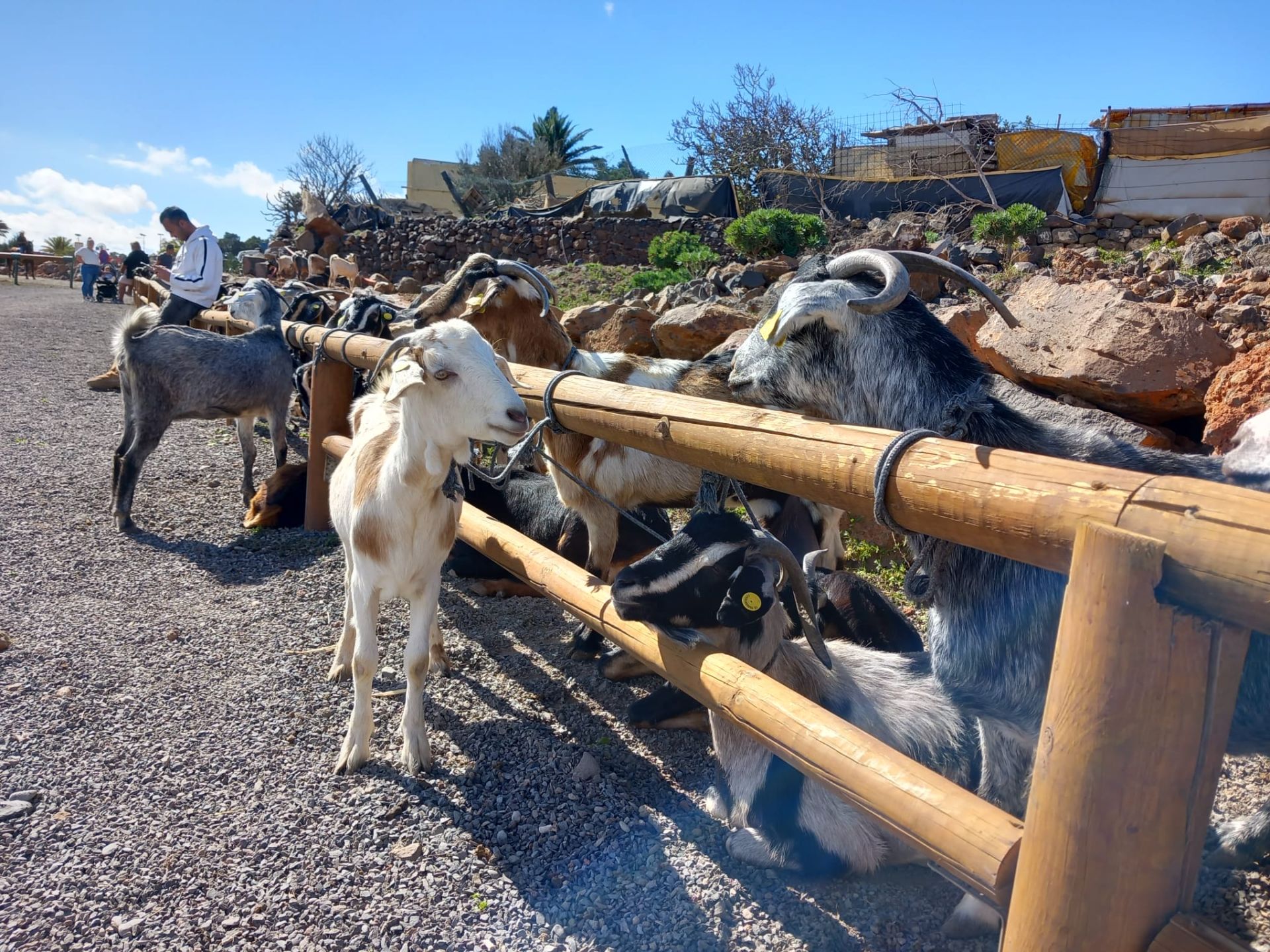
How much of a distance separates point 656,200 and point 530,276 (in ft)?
55.0

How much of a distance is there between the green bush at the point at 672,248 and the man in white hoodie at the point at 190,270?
7.84 metres

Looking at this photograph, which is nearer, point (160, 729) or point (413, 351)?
point (413, 351)

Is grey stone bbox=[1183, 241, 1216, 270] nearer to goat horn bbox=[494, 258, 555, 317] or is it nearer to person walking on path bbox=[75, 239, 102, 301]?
goat horn bbox=[494, 258, 555, 317]

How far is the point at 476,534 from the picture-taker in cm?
382

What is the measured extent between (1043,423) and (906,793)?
123cm

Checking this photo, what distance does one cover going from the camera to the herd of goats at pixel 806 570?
2.19 metres

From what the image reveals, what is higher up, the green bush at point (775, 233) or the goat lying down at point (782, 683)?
the green bush at point (775, 233)

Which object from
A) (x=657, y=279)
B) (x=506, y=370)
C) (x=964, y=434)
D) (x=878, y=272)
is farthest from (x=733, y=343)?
(x=657, y=279)

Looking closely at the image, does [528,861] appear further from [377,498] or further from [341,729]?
[377,498]

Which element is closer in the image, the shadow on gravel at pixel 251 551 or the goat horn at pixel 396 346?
the goat horn at pixel 396 346

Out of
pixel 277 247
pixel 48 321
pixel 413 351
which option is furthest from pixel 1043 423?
pixel 277 247

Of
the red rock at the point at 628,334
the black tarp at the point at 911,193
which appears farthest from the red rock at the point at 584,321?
the black tarp at the point at 911,193

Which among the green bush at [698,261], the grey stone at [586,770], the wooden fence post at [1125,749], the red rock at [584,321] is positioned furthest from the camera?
the green bush at [698,261]

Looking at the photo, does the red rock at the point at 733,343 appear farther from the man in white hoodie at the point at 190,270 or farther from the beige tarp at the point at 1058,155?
the beige tarp at the point at 1058,155
